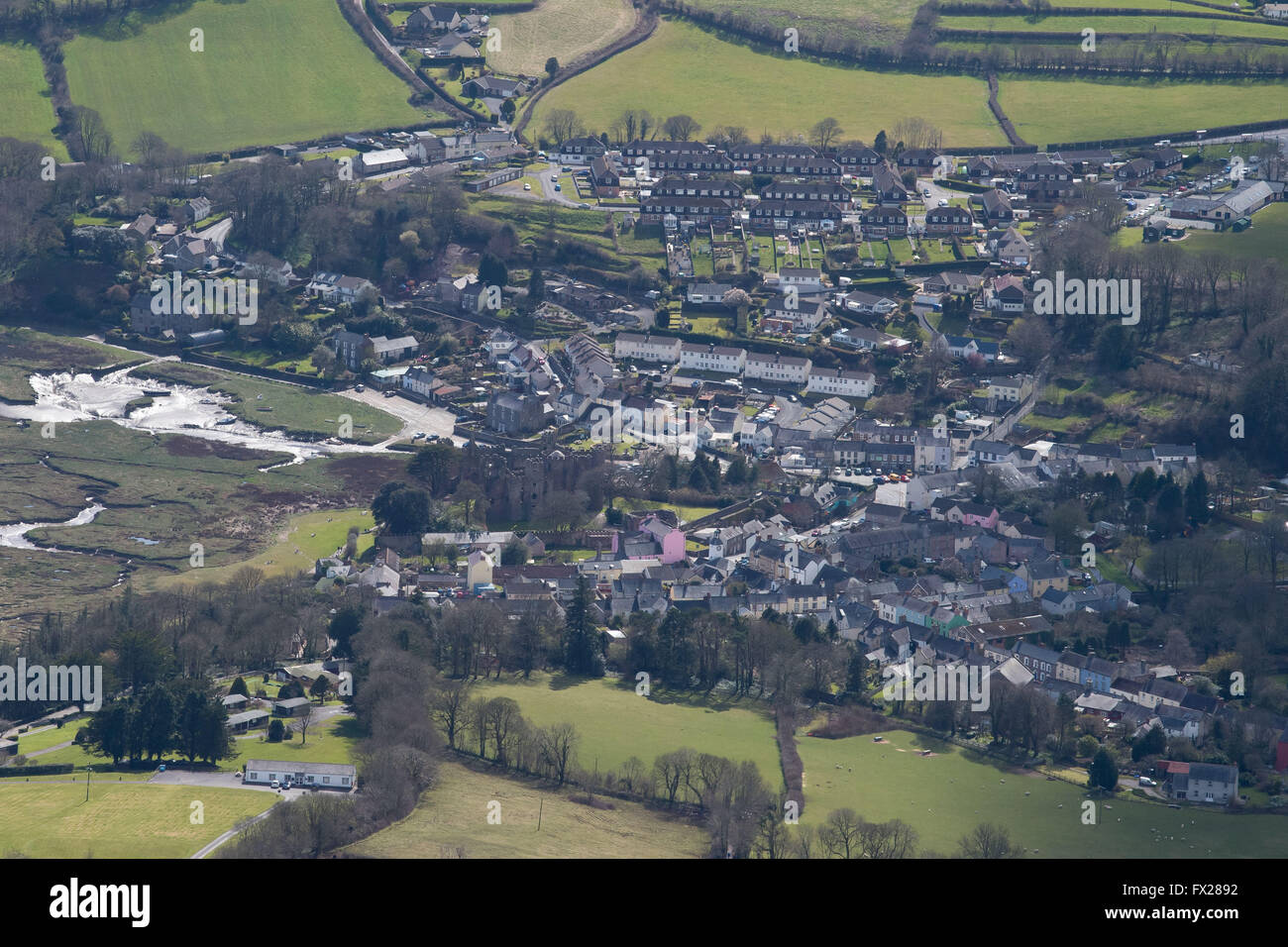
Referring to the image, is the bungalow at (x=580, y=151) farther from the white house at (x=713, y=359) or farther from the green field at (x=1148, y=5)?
the green field at (x=1148, y=5)

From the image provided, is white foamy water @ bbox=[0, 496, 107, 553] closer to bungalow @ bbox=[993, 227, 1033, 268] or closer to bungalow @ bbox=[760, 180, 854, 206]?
bungalow @ bbox=[760, 180, 854, 206]

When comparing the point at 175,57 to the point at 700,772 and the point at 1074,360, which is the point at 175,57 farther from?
the point at 700,772

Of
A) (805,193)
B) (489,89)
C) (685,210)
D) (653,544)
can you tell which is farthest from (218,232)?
(653,544)

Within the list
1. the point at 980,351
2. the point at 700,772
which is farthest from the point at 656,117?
the point at 700,772

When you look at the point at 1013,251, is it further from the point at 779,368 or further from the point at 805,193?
the point at 779,368

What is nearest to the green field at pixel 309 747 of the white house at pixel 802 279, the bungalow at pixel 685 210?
the white house at pixel 802 279

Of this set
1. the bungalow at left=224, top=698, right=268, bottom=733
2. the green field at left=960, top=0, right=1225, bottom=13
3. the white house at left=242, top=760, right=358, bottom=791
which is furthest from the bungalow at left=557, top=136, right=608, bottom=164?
the white house at left=242, top=760, right=358, bottom=791
